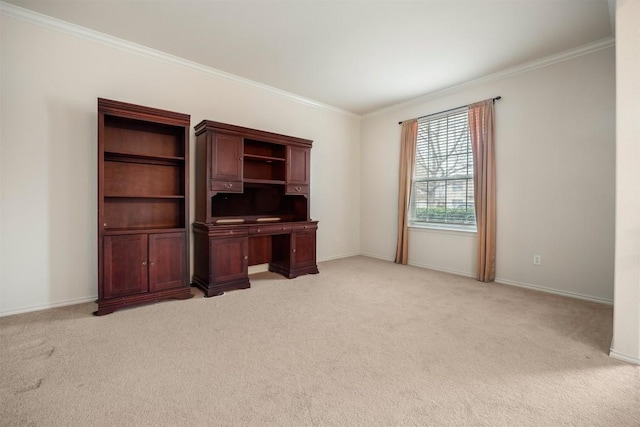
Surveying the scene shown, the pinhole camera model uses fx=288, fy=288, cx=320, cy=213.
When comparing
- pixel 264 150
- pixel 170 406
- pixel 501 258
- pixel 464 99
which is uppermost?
pixel 464 99

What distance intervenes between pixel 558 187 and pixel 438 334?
8.08 feet

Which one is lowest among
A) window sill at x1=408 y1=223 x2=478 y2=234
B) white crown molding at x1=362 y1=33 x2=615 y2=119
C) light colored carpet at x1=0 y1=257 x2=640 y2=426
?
light colored carpet at x1=0 y1=257 x2=640 y2=426

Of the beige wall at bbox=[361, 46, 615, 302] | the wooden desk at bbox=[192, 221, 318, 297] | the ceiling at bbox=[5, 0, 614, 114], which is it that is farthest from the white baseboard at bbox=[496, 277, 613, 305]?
the ceiling at bbox=[5, 0, 614, 114]

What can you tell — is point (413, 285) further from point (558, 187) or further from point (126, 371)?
point (126, 371)

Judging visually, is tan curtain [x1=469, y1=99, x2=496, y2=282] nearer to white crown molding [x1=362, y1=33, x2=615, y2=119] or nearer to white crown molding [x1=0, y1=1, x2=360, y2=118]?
white crown molding [x1=362, y1=33, x2=615, y2=119]

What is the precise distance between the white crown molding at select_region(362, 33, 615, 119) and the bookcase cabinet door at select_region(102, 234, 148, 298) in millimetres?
4355

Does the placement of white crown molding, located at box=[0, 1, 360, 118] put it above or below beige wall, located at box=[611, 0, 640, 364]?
above

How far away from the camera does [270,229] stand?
378 cm

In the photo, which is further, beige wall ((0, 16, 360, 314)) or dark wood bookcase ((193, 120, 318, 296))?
dark wood bookcase ((193, 120, 318, 296))

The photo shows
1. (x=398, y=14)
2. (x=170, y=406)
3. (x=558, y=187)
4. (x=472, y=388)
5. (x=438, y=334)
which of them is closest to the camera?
(x=170, y=406)

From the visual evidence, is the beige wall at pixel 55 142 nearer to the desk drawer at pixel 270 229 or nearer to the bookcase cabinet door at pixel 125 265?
the bookcase cabinet door at pixel 125 265

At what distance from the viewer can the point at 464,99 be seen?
4.19m

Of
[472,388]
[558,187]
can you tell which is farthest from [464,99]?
[472,388]

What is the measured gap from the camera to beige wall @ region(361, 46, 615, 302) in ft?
10.1
